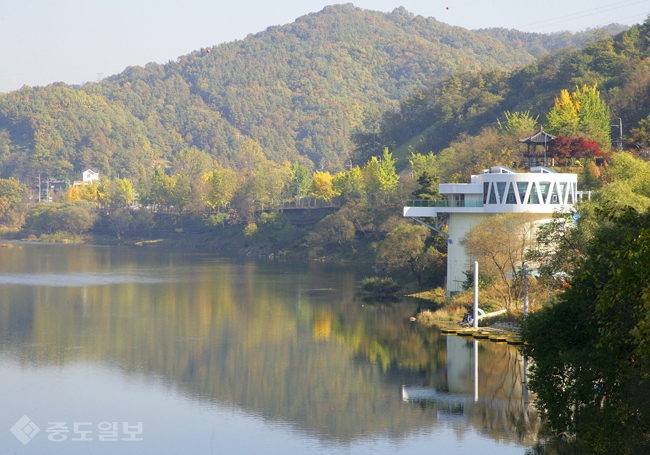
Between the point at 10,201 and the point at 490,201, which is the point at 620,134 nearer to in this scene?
the point at 490,201

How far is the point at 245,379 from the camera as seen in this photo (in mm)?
24766

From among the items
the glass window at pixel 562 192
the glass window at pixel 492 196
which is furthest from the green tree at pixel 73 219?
the glass window at pixel 562 192

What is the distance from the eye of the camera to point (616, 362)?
1375cm

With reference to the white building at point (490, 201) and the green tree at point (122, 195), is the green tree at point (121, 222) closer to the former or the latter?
the green tree at point (122, 195)

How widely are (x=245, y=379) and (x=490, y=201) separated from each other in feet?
64.4

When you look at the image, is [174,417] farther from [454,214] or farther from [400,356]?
[454,214]

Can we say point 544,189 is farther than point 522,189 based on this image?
Yes

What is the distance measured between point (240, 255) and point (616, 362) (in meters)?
70.0

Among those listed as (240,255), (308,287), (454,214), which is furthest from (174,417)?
(240,255)

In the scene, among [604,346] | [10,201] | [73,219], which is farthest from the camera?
[10,201]

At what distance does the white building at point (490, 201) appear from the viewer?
119 ft

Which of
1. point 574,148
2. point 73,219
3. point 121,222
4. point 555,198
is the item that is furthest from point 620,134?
point 73,219

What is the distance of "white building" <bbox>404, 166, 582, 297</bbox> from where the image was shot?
36219 millimetres

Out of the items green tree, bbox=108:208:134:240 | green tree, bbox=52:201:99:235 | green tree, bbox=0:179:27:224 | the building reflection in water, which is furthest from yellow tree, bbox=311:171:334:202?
the building reflection in water
